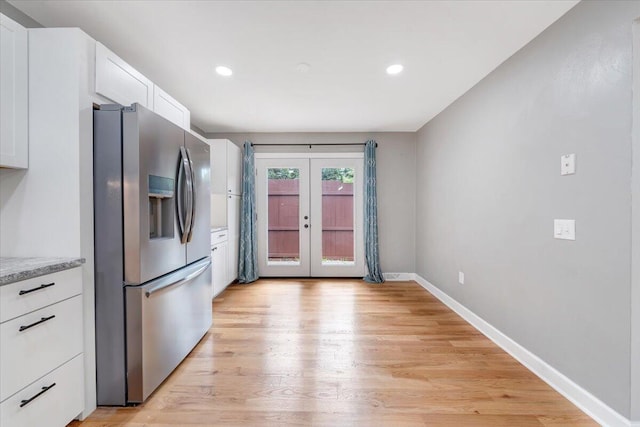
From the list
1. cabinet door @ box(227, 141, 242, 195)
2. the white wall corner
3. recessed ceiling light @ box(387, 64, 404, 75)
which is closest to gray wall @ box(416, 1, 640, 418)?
the white wall corner

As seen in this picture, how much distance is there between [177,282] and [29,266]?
32.1 inches

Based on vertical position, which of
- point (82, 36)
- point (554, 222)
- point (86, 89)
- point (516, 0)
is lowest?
point (554, 222)

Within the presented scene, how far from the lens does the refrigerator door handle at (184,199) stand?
2090 mm

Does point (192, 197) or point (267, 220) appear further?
point (267, 220)

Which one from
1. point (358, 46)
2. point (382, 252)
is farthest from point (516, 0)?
point (382, 252)

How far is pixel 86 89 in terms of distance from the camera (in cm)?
161

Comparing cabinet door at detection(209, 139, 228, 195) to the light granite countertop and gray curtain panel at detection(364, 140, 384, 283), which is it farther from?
the light granite countertop

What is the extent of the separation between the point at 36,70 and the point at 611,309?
11.5ft

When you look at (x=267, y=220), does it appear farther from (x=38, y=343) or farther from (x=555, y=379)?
(x=555, y=379)

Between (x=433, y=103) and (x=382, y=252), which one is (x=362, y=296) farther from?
(x=433, y=103)

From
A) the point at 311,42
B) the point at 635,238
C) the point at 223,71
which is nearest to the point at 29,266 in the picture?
the point at 223,71

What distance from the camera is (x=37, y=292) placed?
1.35 meters

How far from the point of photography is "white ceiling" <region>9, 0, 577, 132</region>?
1.82m

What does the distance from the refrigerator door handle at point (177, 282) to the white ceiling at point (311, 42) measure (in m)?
1.83
